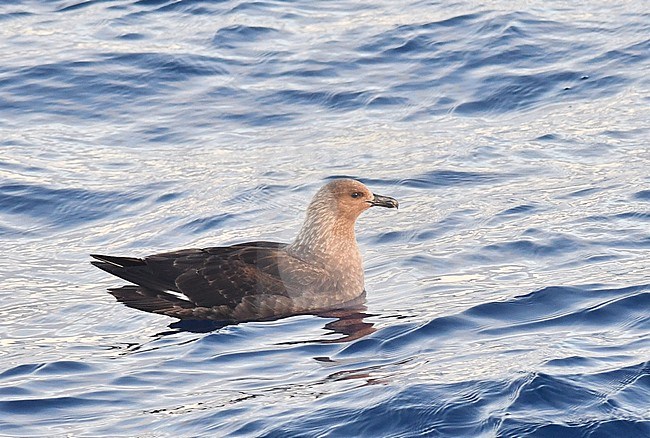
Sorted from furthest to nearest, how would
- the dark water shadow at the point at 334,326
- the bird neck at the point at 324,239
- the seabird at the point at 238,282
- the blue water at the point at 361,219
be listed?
the bird neck at the point at 324,239 → the seabird at the point at 238,282 → the dark water shadow at the point at 334,326 → the blue water at the point at 361,219

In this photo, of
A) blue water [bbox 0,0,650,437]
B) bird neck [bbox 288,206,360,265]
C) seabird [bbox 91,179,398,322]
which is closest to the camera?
blue water [bbox 0,0,650,437]

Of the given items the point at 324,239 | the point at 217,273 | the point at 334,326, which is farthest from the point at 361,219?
the point at 334,326

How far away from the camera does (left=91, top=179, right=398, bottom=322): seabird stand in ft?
34.8

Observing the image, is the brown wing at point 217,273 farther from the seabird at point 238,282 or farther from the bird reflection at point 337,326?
the bird reflection at point 337,326

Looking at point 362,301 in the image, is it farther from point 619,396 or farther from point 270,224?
point 619,396

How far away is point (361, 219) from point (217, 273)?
278 cm

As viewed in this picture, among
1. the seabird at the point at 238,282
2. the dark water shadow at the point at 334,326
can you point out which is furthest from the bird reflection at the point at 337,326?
the seabird at the point at 238,282

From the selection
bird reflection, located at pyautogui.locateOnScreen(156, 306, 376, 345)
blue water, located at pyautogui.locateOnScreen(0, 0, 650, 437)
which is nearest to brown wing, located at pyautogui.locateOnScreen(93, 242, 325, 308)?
bird reflection, located at pyautogui.locateOnScreen(156, 306, 376, 345)

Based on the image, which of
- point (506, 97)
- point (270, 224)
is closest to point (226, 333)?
point (270, 224)

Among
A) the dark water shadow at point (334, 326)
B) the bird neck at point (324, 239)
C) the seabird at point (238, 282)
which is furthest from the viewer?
the bird neck at point (324, 239)

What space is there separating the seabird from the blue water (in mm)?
228

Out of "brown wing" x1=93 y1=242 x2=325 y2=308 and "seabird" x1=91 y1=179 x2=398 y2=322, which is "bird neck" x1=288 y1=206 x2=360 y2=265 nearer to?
"seabird" x1=91 y1=179 x2=398 y2=322

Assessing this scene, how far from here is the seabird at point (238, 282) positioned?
418 inches

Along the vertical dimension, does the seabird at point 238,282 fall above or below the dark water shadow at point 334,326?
above
